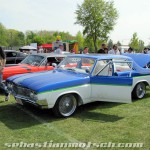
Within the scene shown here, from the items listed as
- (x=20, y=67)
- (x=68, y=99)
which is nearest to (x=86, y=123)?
(x=68, y=99)

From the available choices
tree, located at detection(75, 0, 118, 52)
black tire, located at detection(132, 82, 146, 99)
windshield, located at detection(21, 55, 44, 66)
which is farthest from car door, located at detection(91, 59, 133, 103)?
tree, located at detection(75, 0, 118, 52)

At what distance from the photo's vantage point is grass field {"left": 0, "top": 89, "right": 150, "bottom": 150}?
194 inches

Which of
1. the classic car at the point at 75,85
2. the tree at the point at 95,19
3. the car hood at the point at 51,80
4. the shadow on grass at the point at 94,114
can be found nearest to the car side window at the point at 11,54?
the classic car at the point at 75,85

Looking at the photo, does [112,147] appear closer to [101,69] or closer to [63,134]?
[63,134]

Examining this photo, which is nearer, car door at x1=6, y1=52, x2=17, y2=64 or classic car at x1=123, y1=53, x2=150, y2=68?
classic car at x1=123, y1=53, x2=150, y2=68

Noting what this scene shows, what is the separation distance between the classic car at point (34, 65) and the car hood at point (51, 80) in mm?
2143

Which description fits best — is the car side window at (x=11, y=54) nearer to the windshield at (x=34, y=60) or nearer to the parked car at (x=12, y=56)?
the parked car at (x=12, y=56)

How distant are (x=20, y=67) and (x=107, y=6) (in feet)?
110

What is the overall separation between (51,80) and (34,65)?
3.51 meters

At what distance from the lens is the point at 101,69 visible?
6918mm

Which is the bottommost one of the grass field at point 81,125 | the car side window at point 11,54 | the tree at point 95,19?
the grass field at point 81,125

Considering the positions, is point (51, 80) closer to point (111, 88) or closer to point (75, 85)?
point (75, 85)

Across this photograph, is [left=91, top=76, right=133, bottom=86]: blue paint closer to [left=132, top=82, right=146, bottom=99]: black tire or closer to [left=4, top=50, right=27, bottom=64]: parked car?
[left=132, top=82, right=146, bottom=99]: black tire

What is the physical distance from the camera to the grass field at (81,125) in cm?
493
